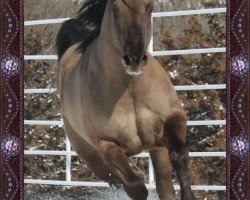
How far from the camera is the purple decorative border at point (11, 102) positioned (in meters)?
4.41

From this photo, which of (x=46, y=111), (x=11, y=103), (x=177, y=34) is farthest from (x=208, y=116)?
(x=11, y=103)

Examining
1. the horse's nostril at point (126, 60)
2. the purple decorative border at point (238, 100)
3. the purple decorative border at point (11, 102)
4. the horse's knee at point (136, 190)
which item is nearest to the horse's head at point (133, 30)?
the horse's nostril at point (126, 60)

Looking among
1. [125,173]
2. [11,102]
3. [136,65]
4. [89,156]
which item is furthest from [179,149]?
[89,156]

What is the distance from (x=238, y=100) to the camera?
12.9 feet

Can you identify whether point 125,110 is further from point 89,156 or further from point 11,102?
point 89,156

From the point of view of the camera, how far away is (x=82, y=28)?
570 centimetres

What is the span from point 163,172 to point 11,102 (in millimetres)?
1040

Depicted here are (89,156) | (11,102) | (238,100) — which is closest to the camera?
(238,100)

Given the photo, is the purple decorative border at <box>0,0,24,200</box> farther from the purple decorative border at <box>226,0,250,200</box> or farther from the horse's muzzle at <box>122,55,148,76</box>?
the purple decorative border at <box>226,0,250,200</box>

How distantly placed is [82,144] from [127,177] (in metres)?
1.15

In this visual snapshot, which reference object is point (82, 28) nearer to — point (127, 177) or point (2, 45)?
point (2, 45)

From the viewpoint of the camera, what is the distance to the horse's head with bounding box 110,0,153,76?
12.1 feet

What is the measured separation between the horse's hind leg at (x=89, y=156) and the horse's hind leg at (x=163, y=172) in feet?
2.42

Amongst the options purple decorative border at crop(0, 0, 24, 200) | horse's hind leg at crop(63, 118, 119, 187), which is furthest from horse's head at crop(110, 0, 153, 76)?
horse's hind leg at crop(63, 118, 119, 187)
